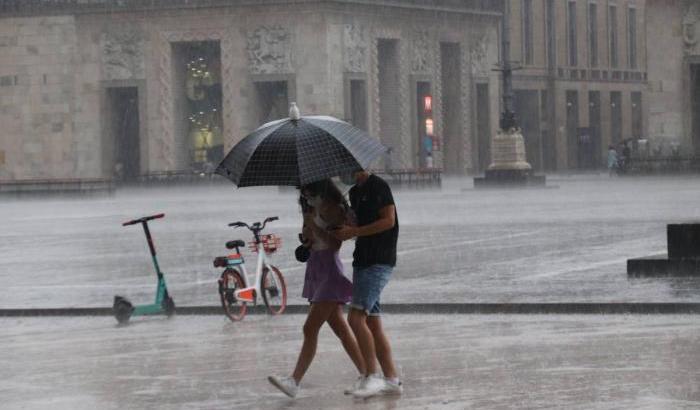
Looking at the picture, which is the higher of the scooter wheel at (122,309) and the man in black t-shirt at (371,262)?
the man in black t-shirt at (371,262)

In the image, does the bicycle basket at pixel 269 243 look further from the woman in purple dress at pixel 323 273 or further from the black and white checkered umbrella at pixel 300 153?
the woman in purple dress at pixel 323 273

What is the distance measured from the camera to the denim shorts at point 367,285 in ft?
43.0

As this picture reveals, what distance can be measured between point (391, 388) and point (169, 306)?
286 inches

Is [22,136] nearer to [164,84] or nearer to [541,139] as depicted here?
[164,84]

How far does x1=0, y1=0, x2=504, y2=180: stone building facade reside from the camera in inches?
3174

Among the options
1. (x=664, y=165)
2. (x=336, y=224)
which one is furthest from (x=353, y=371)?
(x=664, y=165)

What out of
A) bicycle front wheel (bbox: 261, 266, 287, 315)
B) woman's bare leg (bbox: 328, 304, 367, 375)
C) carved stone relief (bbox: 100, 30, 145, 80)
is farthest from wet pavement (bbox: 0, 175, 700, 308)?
carved stone relief (bbox: 100, 30, 145, 80)

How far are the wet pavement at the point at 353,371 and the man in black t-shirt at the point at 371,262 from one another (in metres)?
0.17

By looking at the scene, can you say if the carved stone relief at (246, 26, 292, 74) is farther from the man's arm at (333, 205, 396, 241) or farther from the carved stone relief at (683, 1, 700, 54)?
the man's arm at (333, 205, 396, 241)

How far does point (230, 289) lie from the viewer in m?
19.4

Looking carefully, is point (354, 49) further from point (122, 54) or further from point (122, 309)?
point (122, 309)

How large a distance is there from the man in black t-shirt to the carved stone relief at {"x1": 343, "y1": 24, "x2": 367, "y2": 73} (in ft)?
221

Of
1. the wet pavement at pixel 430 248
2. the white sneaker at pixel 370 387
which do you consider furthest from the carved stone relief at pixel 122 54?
the white sneaker at pixel 370 387

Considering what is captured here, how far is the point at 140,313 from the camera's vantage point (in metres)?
19.9
